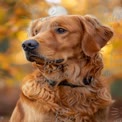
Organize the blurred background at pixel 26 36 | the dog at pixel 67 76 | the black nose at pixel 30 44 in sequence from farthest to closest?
the blurred background at pixel 26 36 < the dog at pixel 67 76 < the black nose at pixel 30 44

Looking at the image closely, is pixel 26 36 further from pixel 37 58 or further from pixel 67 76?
pixel 37 58

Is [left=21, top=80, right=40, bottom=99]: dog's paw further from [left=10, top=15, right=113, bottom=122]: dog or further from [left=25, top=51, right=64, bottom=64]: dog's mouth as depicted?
[left=25, top=51, right=64, bottom=64]: dog's mouth

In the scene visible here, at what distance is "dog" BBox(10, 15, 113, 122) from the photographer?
2846 mm

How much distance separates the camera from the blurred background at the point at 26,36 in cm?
408

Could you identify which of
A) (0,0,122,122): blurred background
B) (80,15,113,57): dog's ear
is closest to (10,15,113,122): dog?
(80,15,113,57): dog's ear

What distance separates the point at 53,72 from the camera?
2.91 m

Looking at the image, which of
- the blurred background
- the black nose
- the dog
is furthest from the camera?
the blurred background

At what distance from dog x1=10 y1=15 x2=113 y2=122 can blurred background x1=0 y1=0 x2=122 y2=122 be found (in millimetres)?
1042

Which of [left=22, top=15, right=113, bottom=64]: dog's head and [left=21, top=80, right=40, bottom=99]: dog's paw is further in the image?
[left=21, top=80, right=40, bottom=99]: dog's paw

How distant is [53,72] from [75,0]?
4.74 ft

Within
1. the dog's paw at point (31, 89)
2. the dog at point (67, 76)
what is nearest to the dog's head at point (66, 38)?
the dog at point (67, 76)

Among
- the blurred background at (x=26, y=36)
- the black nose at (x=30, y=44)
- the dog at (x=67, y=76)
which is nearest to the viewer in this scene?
the black nose at (x=30, y=44)

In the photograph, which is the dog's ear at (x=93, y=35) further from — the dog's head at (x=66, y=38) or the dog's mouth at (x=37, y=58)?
the dog's mouth at (x=37, y=58)

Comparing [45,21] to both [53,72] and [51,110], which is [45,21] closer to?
[53,72]
